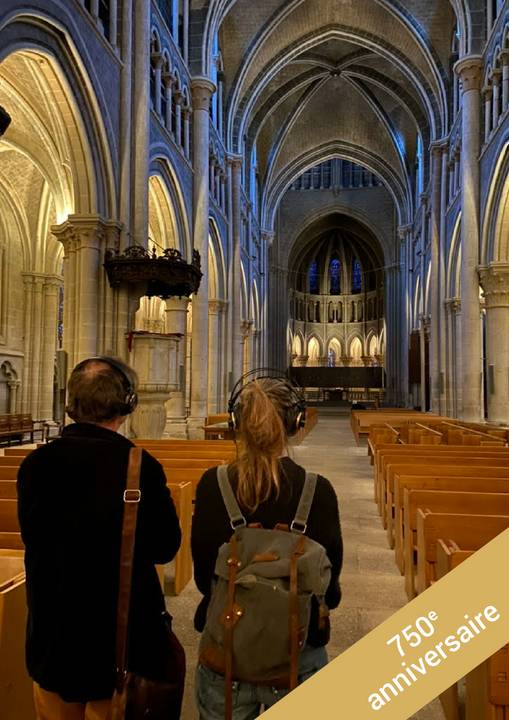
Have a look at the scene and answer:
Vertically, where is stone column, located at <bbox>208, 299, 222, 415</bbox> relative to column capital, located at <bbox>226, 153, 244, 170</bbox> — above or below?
below

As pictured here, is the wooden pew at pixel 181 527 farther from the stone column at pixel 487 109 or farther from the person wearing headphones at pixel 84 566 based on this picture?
the stone column at pixel 487 109

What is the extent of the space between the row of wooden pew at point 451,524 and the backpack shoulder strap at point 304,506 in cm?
110

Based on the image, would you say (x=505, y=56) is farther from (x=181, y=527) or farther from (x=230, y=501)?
(x=230, y=501)

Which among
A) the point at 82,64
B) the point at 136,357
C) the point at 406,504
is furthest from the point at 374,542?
the point at 82,64

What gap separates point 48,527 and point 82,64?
10.5 meters

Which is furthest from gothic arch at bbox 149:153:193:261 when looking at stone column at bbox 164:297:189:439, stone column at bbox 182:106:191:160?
stone column at bbox 164:297:189:439

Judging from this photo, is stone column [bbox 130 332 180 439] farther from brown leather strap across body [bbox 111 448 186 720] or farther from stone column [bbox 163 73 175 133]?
brown leather strap across body [bbox 111 448 186 720]

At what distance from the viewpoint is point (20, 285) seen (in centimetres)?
1914

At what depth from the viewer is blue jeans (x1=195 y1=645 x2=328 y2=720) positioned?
165cm

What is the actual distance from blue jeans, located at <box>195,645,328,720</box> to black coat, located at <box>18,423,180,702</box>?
0.50 ft

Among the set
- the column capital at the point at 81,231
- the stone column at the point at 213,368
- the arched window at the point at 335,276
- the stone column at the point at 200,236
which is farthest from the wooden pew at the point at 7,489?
the arched window at the point at 335,276

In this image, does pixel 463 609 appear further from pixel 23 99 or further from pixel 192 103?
pixel 192 103

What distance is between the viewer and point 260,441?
1758 mm

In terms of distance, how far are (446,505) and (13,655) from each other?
2.96 meters
